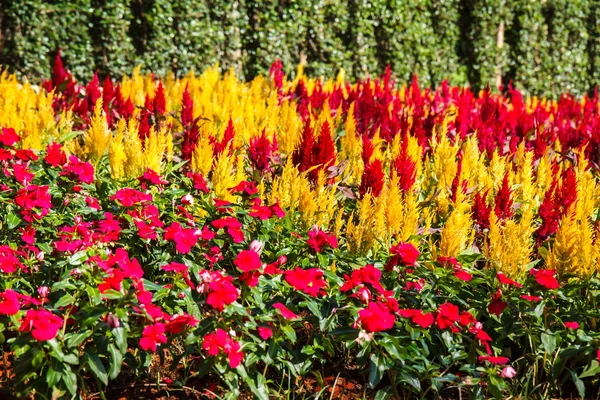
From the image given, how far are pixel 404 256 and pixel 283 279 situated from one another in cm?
61

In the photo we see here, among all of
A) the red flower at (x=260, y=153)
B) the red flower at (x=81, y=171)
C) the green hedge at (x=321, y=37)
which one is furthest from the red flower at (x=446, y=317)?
the green hedge at (x=321, y=37)

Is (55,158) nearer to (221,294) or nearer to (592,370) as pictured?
(221,294)

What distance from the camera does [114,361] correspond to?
8.20 ft

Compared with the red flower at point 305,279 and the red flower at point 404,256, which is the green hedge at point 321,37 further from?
the red flower at point 305,279

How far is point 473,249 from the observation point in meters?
3.55

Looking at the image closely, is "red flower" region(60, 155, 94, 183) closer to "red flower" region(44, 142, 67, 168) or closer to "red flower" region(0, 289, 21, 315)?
"red flower" region(44, 142, 67, 168)

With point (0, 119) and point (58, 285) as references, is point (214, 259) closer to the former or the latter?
point (58, 285)

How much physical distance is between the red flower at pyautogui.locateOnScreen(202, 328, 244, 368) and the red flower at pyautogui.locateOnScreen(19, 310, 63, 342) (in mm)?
488

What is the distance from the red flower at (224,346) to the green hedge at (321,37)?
702 cm

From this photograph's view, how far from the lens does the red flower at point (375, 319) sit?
2.54 metres

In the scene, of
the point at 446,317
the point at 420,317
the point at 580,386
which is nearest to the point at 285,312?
the point at 420,317

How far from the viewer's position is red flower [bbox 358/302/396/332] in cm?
254

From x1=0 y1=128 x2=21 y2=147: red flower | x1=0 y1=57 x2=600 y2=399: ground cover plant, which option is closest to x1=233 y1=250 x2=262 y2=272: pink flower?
x1=0 y1=57 x2=600 y2=399: ground cover plant

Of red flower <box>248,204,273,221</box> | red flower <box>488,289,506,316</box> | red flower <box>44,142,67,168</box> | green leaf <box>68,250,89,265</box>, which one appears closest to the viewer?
green leaf <box>68,250,89,265</box>
